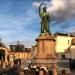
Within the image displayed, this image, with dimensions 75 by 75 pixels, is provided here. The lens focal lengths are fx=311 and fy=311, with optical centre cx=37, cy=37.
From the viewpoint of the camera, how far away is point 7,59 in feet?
279

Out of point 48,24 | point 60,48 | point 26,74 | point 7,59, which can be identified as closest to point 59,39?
point 60,48

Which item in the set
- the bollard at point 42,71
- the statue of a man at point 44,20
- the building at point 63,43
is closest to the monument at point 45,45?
the statue of a man at point 44,20

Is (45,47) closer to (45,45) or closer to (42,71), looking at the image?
(45,45)

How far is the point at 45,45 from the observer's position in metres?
28.6

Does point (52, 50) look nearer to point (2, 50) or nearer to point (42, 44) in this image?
point (42, 44)

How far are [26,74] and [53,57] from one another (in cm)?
713

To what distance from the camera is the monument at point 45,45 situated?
1083 inches

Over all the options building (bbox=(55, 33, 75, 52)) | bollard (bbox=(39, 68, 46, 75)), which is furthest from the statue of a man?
building (bbox=(55, 33, 75, 52))

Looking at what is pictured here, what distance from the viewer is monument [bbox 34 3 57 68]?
90.3 feet

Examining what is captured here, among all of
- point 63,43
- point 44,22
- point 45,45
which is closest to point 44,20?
point 44,22

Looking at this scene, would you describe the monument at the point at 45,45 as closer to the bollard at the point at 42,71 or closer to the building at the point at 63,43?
the bollard at the point at 42,71

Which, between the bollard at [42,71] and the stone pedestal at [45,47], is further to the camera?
the stone pedestal at [45,47]

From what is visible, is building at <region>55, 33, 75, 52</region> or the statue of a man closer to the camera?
the statue of a man

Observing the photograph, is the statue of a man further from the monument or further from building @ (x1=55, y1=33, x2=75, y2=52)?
building @ (x1=55, y1=33, x2=75, y2=52)
